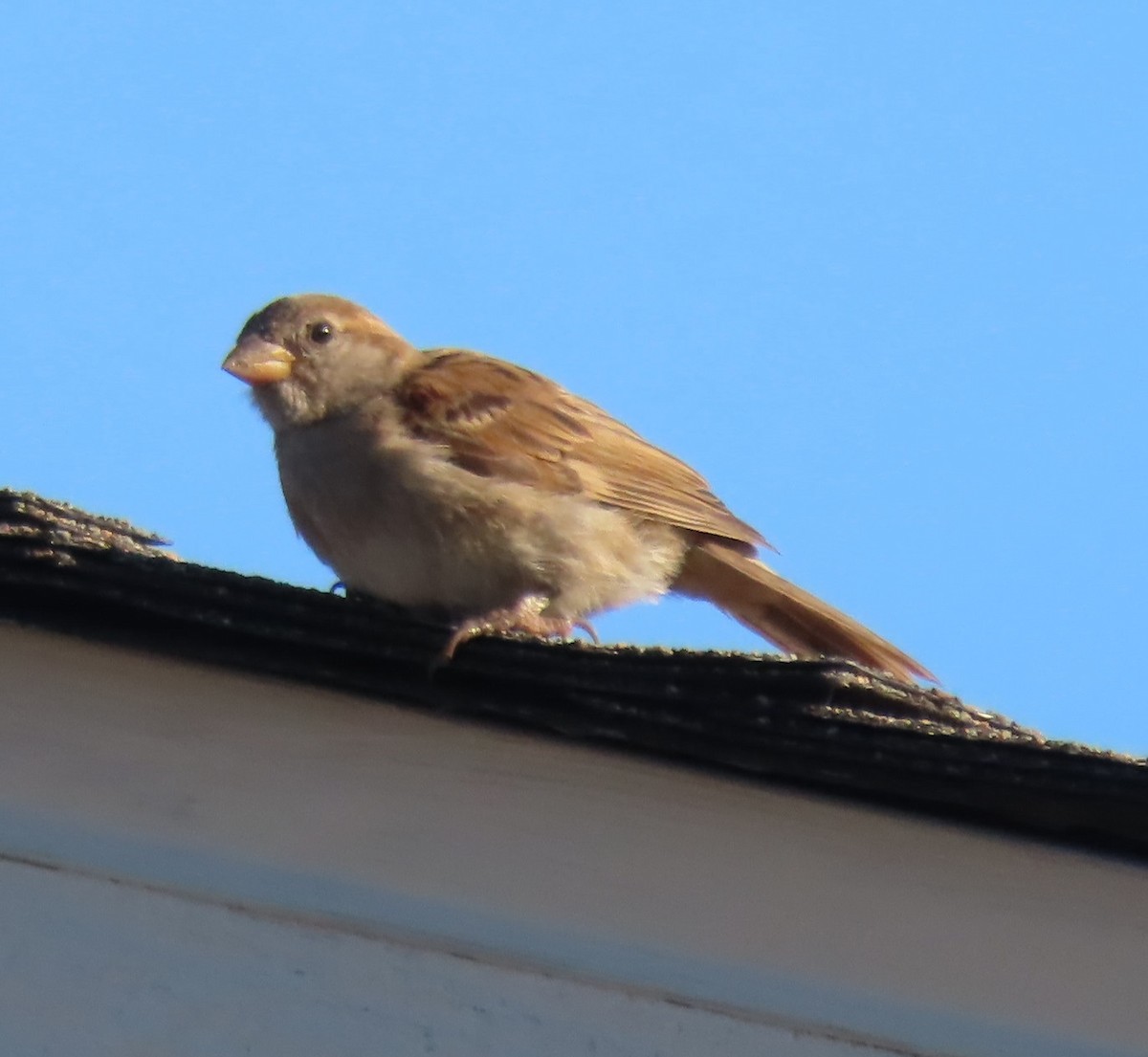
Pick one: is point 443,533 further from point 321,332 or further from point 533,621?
point 321,332

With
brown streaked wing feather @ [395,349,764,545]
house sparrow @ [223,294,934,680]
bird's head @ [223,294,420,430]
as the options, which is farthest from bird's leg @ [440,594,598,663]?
bird's head @ [223,294,420,430]

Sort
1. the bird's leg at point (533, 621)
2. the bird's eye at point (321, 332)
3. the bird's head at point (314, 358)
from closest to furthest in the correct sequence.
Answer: the bird's leg at point (533, 621), the bird's head at point (314, 358), the bird's eye at point (321, 332)

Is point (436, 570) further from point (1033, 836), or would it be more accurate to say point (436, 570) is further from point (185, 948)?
point (1033, 836)

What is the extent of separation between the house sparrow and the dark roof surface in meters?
0.83

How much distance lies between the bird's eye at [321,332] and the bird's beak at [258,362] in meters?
0.09

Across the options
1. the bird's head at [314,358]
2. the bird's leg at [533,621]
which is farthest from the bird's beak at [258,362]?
the bird's leg at [533,621]

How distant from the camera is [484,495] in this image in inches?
152

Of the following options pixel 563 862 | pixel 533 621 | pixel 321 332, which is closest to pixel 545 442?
pixel 533 621

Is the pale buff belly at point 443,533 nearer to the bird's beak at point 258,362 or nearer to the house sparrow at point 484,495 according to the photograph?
the house sparrow at point 484,495

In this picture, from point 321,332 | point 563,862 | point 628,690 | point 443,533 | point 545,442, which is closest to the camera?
point 628,690

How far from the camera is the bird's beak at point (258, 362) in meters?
4.35

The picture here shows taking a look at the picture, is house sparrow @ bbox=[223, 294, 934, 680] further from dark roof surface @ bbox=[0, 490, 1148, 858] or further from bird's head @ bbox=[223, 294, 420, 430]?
dark roof surface @ bbox=[0, 490, 1148, 858]

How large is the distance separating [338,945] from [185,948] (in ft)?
0.67

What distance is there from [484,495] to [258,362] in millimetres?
803
